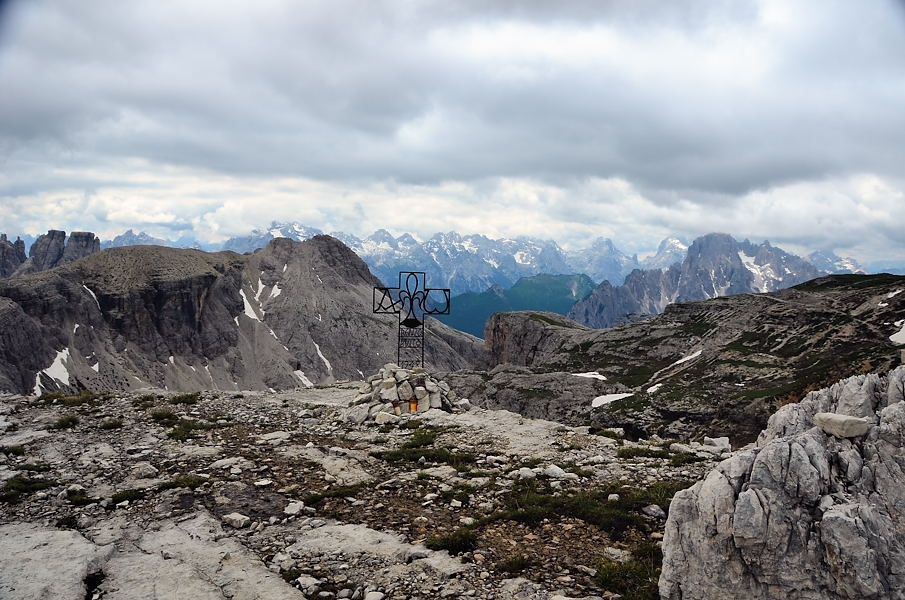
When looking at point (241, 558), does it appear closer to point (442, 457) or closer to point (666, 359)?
point (442, 457)

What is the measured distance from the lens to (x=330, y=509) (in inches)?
598

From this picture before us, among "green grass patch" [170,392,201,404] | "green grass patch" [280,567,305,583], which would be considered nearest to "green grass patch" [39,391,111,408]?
"green grass patch" [170,392,201,404]

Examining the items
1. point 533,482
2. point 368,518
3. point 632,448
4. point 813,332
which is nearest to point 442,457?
point 533,482

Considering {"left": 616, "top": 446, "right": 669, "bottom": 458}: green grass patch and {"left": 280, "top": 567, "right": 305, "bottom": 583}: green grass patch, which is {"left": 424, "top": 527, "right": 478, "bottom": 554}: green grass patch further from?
{"left": 616, "top": 446, "right": 669, "bottom": 458}: green grass patch

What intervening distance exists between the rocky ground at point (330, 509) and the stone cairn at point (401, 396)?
295 centimetres

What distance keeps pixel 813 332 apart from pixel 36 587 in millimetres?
147377

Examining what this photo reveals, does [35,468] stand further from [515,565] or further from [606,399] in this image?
Result: [606,399]

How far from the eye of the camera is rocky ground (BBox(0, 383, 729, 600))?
11398 millimetres

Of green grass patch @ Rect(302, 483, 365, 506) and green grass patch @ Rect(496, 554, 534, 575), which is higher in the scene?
green grass patch @ Rect(496, 554, 534, 575)

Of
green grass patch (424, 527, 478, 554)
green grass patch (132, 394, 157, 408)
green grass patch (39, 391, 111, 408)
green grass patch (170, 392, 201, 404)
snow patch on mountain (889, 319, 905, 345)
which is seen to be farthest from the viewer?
snow patch on mountain (889, 319, 905, 345)

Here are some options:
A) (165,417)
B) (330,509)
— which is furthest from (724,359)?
(330,509)

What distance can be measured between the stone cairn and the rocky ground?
2953 millimetres

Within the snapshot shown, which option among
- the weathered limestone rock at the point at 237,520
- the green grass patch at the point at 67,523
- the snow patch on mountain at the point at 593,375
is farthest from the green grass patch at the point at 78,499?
the snow patch on mountain at the point at 593,375

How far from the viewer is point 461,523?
14.1m
